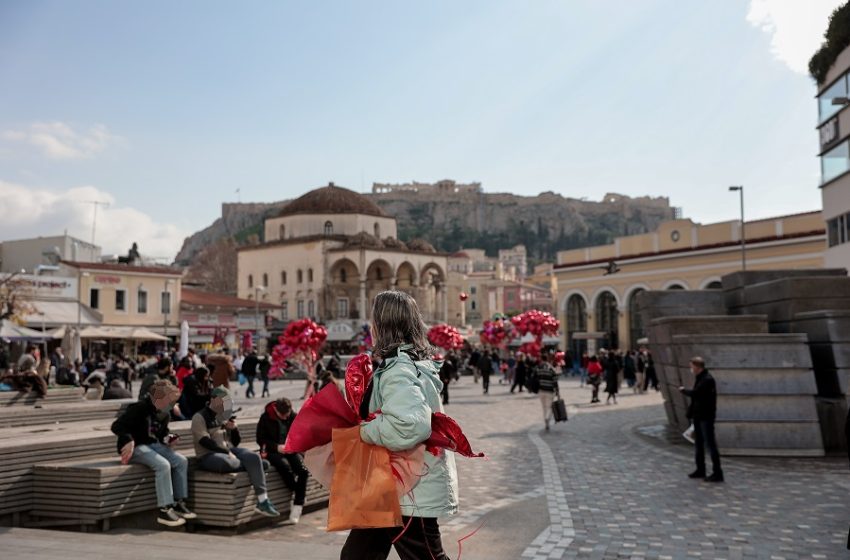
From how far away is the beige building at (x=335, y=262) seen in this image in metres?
77.2

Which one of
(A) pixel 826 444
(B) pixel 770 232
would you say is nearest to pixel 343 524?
(A) pixel 826 444

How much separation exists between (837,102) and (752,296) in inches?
496

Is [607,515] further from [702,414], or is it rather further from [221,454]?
[221,454]

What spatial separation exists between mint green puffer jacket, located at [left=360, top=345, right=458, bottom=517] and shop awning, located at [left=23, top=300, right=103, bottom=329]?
42.7 metres

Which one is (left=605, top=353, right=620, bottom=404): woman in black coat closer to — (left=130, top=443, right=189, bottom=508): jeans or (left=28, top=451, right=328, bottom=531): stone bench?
(left=28, top=451, right=328, bottom=531): stone bench

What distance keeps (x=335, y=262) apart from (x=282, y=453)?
229 feet

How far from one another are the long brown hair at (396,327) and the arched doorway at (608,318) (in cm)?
4852

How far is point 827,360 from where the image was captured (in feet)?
43.1

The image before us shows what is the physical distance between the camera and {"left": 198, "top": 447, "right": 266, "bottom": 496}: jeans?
757cm

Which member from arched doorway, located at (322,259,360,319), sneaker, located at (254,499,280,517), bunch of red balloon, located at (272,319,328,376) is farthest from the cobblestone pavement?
arched doorway, located at (322,259,360,319)

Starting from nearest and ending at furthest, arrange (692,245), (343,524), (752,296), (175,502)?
(343,524), (175,502), (752,296), (692,245)

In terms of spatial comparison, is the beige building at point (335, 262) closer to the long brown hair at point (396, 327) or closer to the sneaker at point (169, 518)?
the sneaker at point (169, 518)

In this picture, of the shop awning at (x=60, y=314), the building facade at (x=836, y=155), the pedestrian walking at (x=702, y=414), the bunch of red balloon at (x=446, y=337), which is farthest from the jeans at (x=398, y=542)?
the shop awning at (x=60, y=314)

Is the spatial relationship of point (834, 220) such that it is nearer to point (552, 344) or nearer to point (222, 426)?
point (222, 426)
